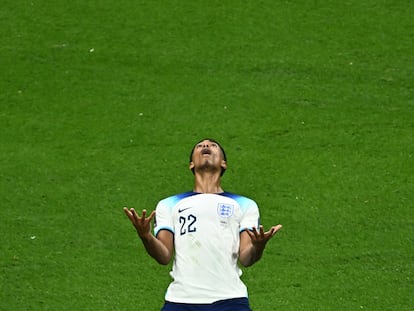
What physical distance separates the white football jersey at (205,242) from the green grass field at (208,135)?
1.47 metres

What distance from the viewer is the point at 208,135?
30.7ft

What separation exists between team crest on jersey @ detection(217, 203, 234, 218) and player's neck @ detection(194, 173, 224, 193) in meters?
0.22

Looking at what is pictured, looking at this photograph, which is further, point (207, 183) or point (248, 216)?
point (207, 183)

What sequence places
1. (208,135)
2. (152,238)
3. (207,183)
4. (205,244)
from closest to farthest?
(152,238)
(205,244)
(207,183)
(208,135)

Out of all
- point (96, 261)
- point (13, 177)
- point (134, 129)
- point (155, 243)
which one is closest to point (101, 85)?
Result: point (134, 129)

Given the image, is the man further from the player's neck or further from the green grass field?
the green grass field

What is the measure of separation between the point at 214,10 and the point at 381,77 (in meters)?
2.09

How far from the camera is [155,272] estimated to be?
780 cm

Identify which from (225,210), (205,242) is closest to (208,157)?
(225,210)

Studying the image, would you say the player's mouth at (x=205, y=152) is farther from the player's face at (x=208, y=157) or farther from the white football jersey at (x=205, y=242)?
the white football jersey at (x=205, y=242)

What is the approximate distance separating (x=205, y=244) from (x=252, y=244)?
0.94ft

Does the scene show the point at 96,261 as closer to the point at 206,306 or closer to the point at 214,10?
the point at 206,306

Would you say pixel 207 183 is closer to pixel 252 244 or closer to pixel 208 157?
pixel 208 157

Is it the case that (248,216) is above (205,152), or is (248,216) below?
below
